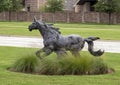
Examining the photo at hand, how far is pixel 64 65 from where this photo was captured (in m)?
13.2

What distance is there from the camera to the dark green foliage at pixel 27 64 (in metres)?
13.7

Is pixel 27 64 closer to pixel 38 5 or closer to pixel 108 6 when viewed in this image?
pixel 108 6

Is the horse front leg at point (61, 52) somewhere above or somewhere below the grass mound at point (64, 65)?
above

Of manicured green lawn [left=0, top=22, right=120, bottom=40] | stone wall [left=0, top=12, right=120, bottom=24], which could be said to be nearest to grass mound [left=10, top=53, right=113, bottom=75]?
manicured green lawn [left=0, top=22, right=120, bottom=40]

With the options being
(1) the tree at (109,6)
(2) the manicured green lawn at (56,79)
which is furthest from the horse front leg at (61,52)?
(1) the tree at (109,6)

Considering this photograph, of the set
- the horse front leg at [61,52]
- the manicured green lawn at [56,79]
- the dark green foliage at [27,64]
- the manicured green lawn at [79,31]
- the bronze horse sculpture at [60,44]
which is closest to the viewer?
the manicured green lawn at [56,79]

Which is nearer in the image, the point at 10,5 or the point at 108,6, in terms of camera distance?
the point at 108,6

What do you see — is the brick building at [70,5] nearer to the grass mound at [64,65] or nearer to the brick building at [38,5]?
the brick building at [38,5]

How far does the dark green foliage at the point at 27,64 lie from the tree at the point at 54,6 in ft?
204

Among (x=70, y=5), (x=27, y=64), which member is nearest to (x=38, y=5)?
(x=70, y=5)

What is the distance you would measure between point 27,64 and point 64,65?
1.33 m

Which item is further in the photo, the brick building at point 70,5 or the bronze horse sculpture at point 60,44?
the brick building at point 70,5

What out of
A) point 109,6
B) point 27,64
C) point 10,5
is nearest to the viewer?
point 27,64

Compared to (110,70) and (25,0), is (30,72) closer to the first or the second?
(110,70)
